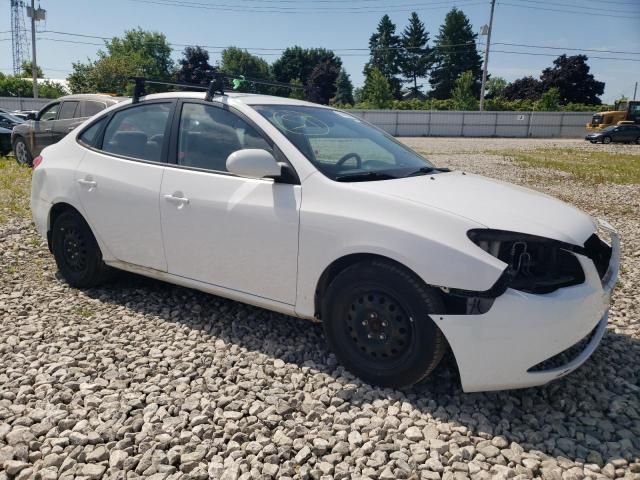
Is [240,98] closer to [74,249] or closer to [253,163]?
[253,163]

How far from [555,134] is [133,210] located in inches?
1838

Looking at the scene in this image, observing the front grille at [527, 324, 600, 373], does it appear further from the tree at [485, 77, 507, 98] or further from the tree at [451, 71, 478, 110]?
the tree at [485, 77, 507, 98]

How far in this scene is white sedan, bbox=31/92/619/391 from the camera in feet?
8.53

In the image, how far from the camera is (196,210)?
3.50 metres

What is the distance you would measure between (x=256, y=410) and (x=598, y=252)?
2206mm

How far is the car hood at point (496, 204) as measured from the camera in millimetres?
2680

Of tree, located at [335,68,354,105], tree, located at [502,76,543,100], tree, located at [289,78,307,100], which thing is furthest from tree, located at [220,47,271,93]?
tree, located at [289,78,307,100]

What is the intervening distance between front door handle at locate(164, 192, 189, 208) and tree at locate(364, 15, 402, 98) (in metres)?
81.0

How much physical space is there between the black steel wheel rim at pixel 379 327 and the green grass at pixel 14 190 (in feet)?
20.1

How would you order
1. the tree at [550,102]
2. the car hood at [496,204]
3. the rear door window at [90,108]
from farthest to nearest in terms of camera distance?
the tree at [550,102], the rear door window at [90,108], the car hood at [496,204]

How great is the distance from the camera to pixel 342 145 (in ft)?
11.9

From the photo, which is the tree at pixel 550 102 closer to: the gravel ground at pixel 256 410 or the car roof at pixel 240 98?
the gravel ground at pixel 256 410

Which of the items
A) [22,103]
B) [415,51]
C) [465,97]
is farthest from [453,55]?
[22,103]

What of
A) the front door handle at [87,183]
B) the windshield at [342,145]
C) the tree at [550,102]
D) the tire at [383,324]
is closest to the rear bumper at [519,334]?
the tire at [383,324]
